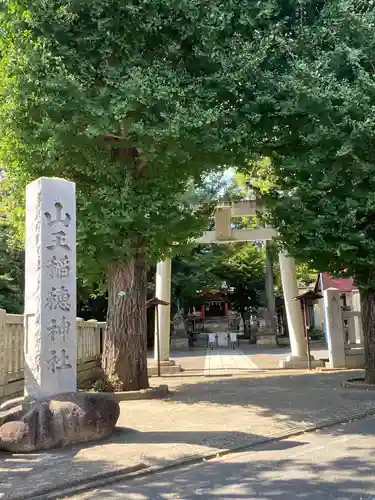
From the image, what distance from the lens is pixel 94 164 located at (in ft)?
33.3

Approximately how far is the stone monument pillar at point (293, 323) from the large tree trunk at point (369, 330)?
4.93m

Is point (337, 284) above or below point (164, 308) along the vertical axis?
above

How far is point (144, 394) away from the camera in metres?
10.5

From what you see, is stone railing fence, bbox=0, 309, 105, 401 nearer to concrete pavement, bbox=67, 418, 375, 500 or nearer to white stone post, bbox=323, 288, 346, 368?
concrete pavement, bbox=67, 418, 375, 500

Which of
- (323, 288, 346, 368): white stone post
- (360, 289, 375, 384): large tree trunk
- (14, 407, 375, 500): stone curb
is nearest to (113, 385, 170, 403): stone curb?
(14, 407, 375, 500): stone curb

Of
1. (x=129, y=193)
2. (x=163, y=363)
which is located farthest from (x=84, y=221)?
(x=163, y=363)

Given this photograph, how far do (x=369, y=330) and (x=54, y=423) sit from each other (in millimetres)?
7707

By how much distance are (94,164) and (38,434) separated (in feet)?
18.2

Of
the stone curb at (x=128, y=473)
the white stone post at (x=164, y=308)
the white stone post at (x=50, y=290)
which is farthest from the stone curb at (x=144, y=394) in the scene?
the white stone post at (x=164, y=308)

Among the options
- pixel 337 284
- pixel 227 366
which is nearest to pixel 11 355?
pixel 227 366

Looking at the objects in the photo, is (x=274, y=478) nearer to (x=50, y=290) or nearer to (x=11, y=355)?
(x=50, y=290)

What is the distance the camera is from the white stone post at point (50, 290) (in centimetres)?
716

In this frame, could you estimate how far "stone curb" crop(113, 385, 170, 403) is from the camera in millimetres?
10289

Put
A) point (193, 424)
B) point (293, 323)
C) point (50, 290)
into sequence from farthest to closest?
point (293, 323), point (193, 424), point (50, 290)
